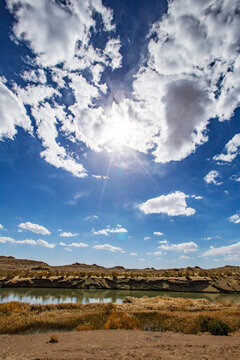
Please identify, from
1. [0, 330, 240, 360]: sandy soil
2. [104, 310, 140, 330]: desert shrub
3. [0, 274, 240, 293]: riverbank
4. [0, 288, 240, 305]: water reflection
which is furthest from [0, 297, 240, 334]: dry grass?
[0, 274, 240, 293]: riverbank

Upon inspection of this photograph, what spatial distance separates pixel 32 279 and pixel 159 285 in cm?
1946

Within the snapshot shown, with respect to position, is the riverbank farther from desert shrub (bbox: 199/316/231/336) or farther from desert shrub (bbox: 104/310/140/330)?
desert shrub (bbox: 199/316/231/336)

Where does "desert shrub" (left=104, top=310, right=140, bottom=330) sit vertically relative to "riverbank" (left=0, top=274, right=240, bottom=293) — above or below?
below

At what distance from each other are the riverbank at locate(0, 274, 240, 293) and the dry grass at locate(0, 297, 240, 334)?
16415 millimetres

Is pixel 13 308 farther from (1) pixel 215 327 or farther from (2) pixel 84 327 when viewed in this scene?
(1) pixel 215 327

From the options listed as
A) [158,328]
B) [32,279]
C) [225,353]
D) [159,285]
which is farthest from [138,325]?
[32,279]

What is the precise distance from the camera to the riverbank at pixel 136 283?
2914cm

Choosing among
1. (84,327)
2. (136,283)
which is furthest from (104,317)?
(136,283)

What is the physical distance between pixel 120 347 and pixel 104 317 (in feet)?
17.5

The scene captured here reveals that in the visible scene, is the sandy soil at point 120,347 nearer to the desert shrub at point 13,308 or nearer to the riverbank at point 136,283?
the desert shrub at point 13,308

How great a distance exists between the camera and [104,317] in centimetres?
1205

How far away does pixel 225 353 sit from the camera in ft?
21.3

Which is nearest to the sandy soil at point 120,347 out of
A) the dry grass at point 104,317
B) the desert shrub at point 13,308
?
the dry grass at point 104,317

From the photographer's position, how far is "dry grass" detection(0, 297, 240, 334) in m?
10.5
